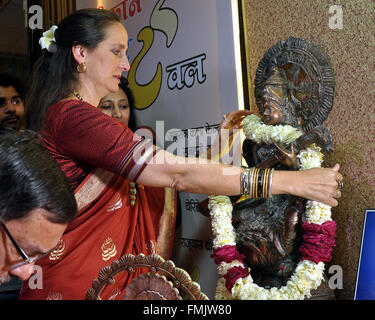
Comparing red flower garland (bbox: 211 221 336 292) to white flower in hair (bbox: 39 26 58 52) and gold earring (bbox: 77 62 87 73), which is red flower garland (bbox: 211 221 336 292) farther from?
white flower in hair (bbox: 39 26 58 52)

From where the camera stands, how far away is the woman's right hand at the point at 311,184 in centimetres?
150

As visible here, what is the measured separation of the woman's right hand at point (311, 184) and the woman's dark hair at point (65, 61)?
3.05ft

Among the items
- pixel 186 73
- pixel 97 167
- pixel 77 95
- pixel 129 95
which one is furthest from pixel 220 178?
pixel 129 95

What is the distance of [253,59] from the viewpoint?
2.28 meters

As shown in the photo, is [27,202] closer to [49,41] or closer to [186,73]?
[49,41]

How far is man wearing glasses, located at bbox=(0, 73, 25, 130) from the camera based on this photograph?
323 cm

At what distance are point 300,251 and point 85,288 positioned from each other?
0.79 metres

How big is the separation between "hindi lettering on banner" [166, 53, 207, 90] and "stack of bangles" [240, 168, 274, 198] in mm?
1131

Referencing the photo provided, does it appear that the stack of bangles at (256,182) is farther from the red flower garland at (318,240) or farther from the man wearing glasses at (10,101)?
the man wearing glasses at (10,101)

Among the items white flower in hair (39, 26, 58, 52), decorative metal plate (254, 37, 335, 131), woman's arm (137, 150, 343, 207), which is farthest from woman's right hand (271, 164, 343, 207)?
white flower in hair (39, 26, 58, 52)

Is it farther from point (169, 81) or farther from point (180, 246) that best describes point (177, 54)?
point (180, 246)

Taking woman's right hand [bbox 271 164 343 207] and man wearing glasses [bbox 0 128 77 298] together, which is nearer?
man wearing glasses [bbox 0 128 77 298]

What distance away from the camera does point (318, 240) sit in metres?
1.51
